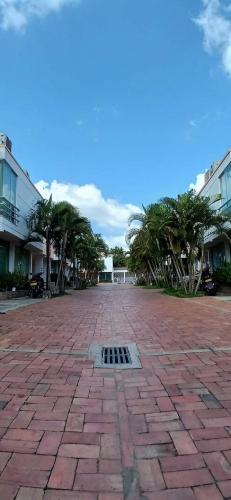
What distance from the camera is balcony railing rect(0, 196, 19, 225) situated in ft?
53.7

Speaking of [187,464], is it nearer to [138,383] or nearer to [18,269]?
[138,383]

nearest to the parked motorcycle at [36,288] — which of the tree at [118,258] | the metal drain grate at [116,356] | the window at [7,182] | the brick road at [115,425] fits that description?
the window at [7,182]

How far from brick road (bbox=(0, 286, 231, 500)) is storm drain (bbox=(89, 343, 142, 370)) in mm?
127

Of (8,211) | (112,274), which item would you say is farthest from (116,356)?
(112,274)

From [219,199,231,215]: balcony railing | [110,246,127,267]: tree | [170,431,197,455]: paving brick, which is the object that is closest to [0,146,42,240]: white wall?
[219,199,231,215]: balcony railing

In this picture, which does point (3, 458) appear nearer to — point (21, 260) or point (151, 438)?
point (151, 438)

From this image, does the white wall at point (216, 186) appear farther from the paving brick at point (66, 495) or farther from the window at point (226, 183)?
the paving brick at point (66, 495)

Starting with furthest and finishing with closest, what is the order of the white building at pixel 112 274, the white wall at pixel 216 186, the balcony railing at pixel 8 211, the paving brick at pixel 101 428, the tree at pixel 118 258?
the tree at pixel 118 258 → the white building at pixel 112 274 → the white wall at pixel 216 186 → the balcony railing at pixel 8 211 → the paving brick at pixel 101 428

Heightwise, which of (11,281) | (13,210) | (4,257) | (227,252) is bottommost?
(11,281)

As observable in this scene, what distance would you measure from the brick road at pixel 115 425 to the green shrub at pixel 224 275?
11676 millimetres

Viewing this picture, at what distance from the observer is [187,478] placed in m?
2.20

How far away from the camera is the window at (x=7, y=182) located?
16.8m

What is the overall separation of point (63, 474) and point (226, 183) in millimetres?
18530

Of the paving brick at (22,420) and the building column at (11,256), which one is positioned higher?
the building column at (11,256)
